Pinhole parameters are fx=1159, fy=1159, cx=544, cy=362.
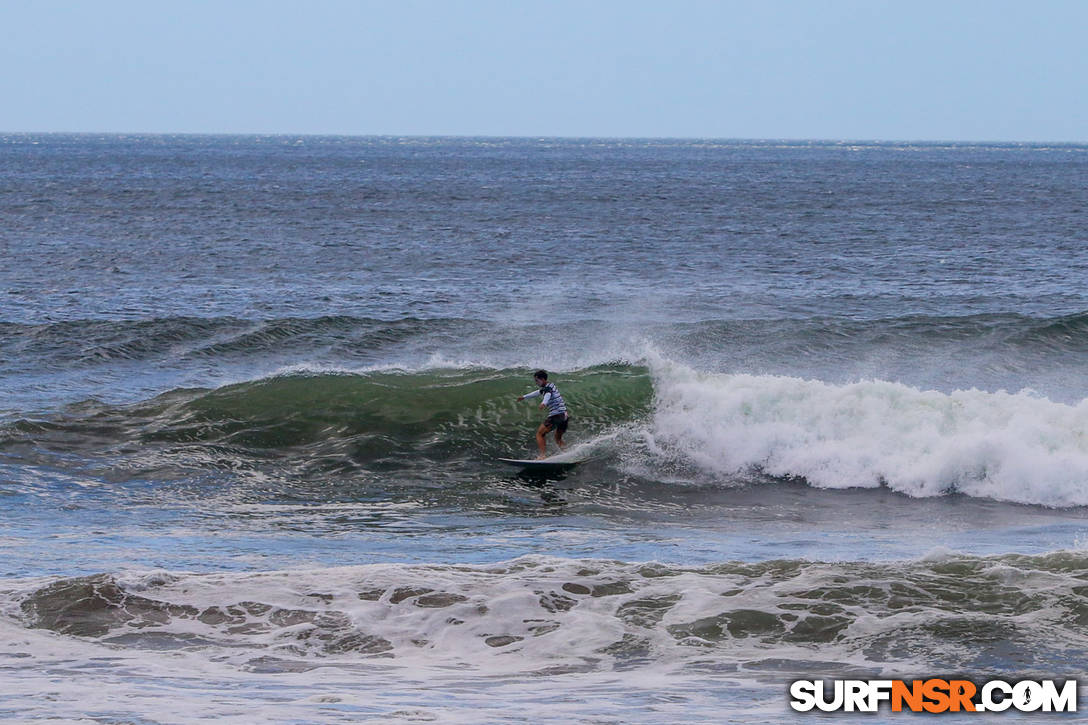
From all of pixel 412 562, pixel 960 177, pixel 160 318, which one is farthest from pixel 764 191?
pixel 412 562

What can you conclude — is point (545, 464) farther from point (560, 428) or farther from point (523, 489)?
point (523, 489)

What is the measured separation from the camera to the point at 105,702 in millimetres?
8609

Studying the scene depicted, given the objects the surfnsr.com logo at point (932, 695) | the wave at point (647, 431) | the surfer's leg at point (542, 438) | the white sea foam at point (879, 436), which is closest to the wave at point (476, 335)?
the wave at point (647, 431)

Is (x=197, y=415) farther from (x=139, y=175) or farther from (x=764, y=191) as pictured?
(x=139, y=175)

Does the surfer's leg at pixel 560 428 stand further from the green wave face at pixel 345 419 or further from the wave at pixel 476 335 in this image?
the wave at pixel 476 335

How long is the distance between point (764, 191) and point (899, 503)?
80.8 meters

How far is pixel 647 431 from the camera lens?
778 inches

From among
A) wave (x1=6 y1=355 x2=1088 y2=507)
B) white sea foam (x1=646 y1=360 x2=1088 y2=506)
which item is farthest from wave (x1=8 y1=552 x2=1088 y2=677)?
wave (x1=6 y1=355 x2=1088 y2=507)

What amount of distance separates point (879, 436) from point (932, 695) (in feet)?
32.5

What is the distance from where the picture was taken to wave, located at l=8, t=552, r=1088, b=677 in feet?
33.2

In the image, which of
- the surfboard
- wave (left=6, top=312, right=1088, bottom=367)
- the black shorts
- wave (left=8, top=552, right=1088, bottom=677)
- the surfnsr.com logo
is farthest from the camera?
wave (left=6, top=312, right=1088, bottom=367)

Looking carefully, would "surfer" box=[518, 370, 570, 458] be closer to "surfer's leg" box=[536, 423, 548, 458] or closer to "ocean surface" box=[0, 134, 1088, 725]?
"surfer's leg" box=[536, 423, 548, 458]

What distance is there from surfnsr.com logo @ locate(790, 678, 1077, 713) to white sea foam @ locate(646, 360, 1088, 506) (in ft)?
26.4

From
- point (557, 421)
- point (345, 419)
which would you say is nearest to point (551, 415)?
point (557, 421)
